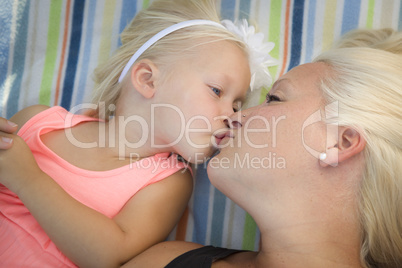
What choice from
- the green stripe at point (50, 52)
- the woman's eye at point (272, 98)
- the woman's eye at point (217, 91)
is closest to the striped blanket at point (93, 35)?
the green stripe at point (50, 52)

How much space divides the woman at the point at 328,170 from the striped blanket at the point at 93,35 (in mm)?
468

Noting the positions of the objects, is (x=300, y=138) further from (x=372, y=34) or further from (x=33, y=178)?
(x=33, y=178)

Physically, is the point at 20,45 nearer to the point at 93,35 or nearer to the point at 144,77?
the point at 93,35

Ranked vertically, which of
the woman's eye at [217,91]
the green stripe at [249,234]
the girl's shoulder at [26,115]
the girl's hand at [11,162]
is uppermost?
the woman's eye at [217,91]

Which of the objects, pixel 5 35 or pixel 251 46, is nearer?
pixel 251 46

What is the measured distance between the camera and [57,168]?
1544 millimetres

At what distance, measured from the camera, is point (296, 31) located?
186 centimetres

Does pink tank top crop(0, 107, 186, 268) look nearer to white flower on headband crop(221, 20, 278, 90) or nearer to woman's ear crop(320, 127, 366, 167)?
white flower on headband crop(221, 20, 278, 90)

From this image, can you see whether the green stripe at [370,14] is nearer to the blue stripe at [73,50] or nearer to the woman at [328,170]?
the woman at [328,170]

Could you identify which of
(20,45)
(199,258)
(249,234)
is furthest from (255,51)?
(20,45)

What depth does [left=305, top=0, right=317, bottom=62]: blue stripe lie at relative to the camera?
1836 mm

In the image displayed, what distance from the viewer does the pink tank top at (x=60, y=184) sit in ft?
4.59

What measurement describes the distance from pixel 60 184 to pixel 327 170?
95cm

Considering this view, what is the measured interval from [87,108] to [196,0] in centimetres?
68
